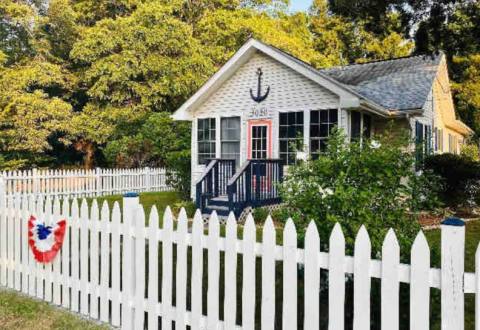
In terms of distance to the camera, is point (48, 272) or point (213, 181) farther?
point (213, 181)

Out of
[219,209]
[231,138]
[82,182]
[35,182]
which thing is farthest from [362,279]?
[82,182]

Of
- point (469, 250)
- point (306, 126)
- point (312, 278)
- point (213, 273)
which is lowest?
point (469, 250)

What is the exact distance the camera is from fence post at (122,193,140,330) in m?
3.32

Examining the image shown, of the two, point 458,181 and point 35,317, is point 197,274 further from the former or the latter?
point 458,181

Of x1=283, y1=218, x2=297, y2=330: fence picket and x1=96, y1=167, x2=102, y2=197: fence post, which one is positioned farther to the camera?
x1=96, y1=167, x2=102, y2=197: fence post

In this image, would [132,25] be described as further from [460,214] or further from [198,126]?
[460,214]

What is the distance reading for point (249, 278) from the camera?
267cm

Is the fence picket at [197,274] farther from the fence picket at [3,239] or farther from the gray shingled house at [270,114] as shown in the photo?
the gray shingled house at [270,114]

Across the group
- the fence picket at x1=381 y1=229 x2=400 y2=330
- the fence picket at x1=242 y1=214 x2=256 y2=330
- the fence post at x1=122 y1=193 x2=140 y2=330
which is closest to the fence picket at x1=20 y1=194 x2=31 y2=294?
the fence post at x1=122 y1=193 x2=140 y2=330

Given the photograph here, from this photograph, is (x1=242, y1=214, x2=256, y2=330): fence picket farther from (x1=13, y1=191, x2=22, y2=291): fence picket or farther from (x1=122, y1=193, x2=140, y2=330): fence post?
(x1=13, y1=191, x2=22, y2=291): fence picket

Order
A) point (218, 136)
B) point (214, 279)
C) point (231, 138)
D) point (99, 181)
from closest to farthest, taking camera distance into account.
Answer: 1. point (214, 279)
2. point (231, 138)
3. point (218, 136)
4. point (99, 181)

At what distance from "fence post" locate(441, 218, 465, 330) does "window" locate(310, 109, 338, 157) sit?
26.4 feet

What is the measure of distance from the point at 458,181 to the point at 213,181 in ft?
21.5

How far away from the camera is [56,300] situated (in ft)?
12.8
